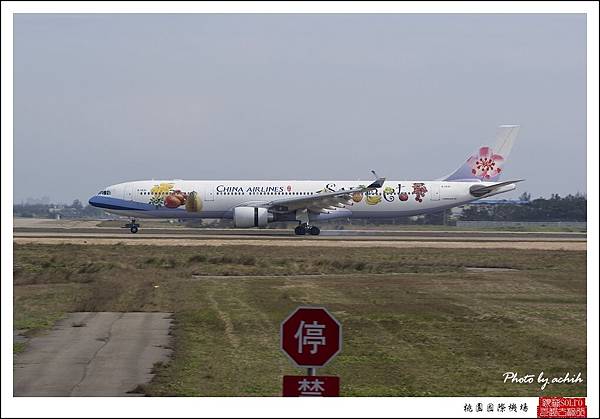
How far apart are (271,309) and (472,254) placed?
18134mm

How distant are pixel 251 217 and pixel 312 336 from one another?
1603 inches

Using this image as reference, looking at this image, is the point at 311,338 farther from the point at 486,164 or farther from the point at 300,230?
the point at 486,164

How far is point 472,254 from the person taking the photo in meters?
36.7

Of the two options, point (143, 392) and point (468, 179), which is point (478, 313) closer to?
point (143, 392)

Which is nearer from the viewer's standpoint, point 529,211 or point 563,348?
point 563,348

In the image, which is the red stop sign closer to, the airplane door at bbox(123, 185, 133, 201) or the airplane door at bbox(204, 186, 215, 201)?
the airplane door at bbox(204, 186, 215, 201)

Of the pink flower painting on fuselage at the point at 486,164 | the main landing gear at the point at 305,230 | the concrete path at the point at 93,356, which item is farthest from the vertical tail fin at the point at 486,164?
the concrete path at the point at 93,356

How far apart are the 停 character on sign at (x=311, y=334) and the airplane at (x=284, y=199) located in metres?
40.9

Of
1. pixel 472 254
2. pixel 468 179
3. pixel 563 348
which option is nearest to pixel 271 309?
pixel 563 348

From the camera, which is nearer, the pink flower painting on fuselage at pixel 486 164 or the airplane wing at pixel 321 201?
the airplane wing at pixel 321 201

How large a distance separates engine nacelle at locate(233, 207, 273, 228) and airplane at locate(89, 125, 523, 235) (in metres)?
0.06

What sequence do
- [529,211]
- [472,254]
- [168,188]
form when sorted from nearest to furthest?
[472,254]
[168,188]
[529,211]

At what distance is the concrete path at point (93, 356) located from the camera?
493 inches

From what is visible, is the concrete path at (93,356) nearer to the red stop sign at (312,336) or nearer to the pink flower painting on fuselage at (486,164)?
the red stop sign at (312,336)
